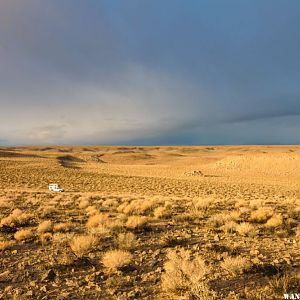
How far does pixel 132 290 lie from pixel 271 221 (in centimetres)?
700

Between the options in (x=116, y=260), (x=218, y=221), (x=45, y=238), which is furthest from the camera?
(x=218, y=221)

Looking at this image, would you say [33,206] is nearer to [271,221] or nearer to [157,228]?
[157,228]

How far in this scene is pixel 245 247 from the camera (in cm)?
811

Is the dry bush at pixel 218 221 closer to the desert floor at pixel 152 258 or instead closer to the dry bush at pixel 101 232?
the desert floor at pixel 152 258

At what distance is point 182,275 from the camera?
5.88 m

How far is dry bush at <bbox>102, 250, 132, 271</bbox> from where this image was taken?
657cm

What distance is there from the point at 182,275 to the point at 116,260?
1526 millimetres

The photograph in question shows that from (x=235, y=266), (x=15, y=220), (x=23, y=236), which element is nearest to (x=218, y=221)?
(x=235, y=266)

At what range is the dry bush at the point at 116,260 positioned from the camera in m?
6.57

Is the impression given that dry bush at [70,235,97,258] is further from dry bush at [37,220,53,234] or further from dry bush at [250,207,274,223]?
dry bush at [250,207,274,223]

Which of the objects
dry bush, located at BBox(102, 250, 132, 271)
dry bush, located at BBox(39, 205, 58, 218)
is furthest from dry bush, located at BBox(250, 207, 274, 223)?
dry bush, located at BBox(39, 205, 58, 218)

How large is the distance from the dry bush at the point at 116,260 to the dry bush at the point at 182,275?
0.89 m

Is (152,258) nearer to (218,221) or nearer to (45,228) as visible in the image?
(45,228)

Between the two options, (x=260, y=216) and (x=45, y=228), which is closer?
(x=45, y=228)
